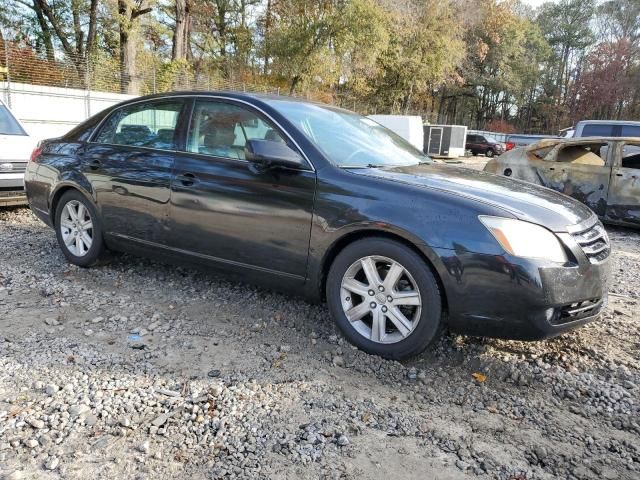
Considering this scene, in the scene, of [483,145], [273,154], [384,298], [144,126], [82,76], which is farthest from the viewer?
[483,145]

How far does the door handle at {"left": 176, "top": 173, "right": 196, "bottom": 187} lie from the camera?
383cm

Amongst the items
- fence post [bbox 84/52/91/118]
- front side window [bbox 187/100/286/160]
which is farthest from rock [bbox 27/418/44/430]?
fence post [bbox 84/52/91/118]

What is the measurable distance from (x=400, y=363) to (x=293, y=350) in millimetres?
677

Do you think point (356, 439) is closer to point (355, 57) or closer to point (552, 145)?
point (552, 145)

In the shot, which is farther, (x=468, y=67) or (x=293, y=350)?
(x=468, y=67)

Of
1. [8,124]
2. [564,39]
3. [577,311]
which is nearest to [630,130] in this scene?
[577,311]

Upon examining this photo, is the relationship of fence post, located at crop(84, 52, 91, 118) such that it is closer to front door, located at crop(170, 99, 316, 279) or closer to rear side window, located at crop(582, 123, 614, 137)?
rear side window, located at crop(582, 123, 614, 137)

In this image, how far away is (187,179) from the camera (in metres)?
3.87

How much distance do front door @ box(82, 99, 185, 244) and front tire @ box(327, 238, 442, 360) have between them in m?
1.62

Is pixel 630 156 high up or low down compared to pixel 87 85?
down

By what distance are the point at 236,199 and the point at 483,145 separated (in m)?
34.5

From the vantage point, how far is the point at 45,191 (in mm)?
4973

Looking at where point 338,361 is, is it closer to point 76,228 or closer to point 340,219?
point 340,219

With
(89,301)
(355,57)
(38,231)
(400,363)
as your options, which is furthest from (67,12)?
(400,363)
